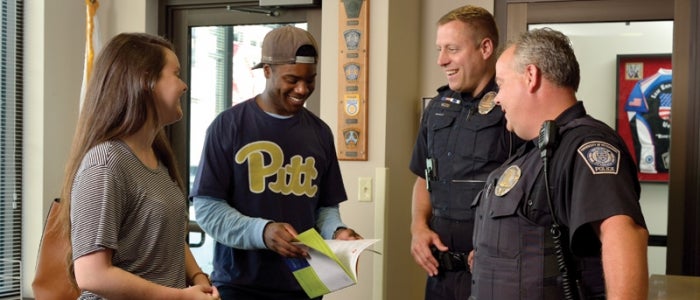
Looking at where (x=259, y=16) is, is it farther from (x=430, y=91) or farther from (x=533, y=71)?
(x=533, y=71)

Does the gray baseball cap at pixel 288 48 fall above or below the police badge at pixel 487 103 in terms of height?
above

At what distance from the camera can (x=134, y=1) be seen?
3.88 metres

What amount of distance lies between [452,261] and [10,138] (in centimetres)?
231

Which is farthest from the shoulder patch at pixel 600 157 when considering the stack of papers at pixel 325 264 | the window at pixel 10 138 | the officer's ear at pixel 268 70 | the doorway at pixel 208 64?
the window at pixel 10 138

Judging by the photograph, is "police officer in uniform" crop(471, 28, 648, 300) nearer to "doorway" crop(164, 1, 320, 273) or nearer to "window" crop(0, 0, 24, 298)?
"doorway" crop(164, 1, 320, 273)

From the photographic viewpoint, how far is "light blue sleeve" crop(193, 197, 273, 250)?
81.7 inches

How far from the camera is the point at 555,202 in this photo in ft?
5.26

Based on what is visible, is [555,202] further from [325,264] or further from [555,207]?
[325,264]

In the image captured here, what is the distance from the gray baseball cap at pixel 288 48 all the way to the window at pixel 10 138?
1900 mm

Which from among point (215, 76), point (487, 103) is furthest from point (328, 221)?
point (215, 76)

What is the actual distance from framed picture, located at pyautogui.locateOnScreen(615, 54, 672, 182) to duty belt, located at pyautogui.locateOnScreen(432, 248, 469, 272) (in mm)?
1294

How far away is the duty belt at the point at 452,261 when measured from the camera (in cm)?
236

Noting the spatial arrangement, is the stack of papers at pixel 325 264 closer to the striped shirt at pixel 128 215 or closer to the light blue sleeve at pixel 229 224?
the light blue sleeve at pixel 229 224

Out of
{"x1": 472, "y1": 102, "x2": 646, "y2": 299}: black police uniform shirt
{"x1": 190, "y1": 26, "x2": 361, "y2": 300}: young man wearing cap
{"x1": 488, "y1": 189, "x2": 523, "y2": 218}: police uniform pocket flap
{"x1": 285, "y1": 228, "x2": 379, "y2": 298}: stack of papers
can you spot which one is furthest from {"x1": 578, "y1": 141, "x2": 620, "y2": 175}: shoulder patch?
{"x1": 190, "y1": 26, "x2": 361, "y2": 300}: young man wearing cap
